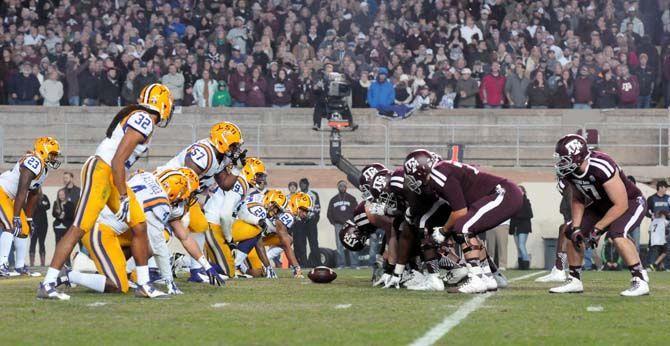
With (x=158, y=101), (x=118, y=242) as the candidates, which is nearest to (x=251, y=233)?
(x=118, y=242)

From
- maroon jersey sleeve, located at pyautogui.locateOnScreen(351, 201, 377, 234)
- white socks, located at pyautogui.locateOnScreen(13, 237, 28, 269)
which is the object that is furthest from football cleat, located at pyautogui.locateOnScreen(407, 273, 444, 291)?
white socks, located at pyautogui.locateOnScreen(13, 237, 28, 269)

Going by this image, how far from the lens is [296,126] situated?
22.8m

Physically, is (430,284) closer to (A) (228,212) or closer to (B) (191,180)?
(B) (191,180)

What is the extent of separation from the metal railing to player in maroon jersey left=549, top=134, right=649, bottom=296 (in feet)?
36.9

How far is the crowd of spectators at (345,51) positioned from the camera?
23062 mm

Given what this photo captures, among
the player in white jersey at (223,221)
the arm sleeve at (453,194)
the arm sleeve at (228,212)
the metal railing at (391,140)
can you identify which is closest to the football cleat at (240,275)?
the player in white jersey at (223,221)

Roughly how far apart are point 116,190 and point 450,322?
10.4ft

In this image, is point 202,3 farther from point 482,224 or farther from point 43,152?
point 482,224

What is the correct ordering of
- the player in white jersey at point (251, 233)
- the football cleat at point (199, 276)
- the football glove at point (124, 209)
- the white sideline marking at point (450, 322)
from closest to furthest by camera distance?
the white sideline marking at point (450, 322), the football glove at point (124, 209), the football cleat at point (199, 276), the player in white jersey at point (251, 233)

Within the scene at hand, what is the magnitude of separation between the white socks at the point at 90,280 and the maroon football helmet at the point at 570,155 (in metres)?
3.98

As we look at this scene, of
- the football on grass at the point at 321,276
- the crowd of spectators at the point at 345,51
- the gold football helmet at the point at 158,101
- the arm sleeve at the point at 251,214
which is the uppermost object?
the crowd of spectators at the point at 345,51

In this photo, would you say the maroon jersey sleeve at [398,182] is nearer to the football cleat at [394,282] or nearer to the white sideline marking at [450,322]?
the football cleat at [394,282]

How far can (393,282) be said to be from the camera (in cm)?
1203

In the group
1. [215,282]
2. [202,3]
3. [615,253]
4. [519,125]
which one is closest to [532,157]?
[519,125]
